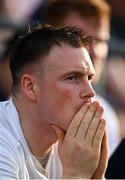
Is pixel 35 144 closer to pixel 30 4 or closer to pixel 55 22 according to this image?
pixel 55 22

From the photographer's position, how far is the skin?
3676 millimetres

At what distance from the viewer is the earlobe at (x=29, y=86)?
12.5ft

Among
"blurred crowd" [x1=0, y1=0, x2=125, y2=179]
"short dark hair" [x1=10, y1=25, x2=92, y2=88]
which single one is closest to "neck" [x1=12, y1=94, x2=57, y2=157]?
"short dark hair" [x1=10, y1=25, x2=92, y2=88]

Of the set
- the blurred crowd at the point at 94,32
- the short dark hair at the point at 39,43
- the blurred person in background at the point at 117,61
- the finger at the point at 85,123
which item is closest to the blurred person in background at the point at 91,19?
the blurred crowd at the point at 94,32

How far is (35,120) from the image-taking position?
3836 millimetres

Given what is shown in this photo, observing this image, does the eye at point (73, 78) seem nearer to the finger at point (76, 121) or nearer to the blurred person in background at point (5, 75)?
the finger at point (76, 121)

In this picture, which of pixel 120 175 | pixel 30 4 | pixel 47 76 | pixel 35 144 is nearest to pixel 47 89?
pixel 47 76

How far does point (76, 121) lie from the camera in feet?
12.0

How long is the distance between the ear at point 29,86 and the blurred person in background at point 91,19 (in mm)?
1769

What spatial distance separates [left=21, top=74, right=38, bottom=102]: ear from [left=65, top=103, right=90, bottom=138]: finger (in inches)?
10.6

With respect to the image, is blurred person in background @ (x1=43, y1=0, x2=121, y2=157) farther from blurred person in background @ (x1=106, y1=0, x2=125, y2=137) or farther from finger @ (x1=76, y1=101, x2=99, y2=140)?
finger @ (x1=76, y1=101, x2=99, y2=140)

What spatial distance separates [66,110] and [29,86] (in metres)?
0.25

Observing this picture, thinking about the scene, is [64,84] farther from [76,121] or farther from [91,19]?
[91,19]

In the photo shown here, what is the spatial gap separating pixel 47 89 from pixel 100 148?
16.6 inches
